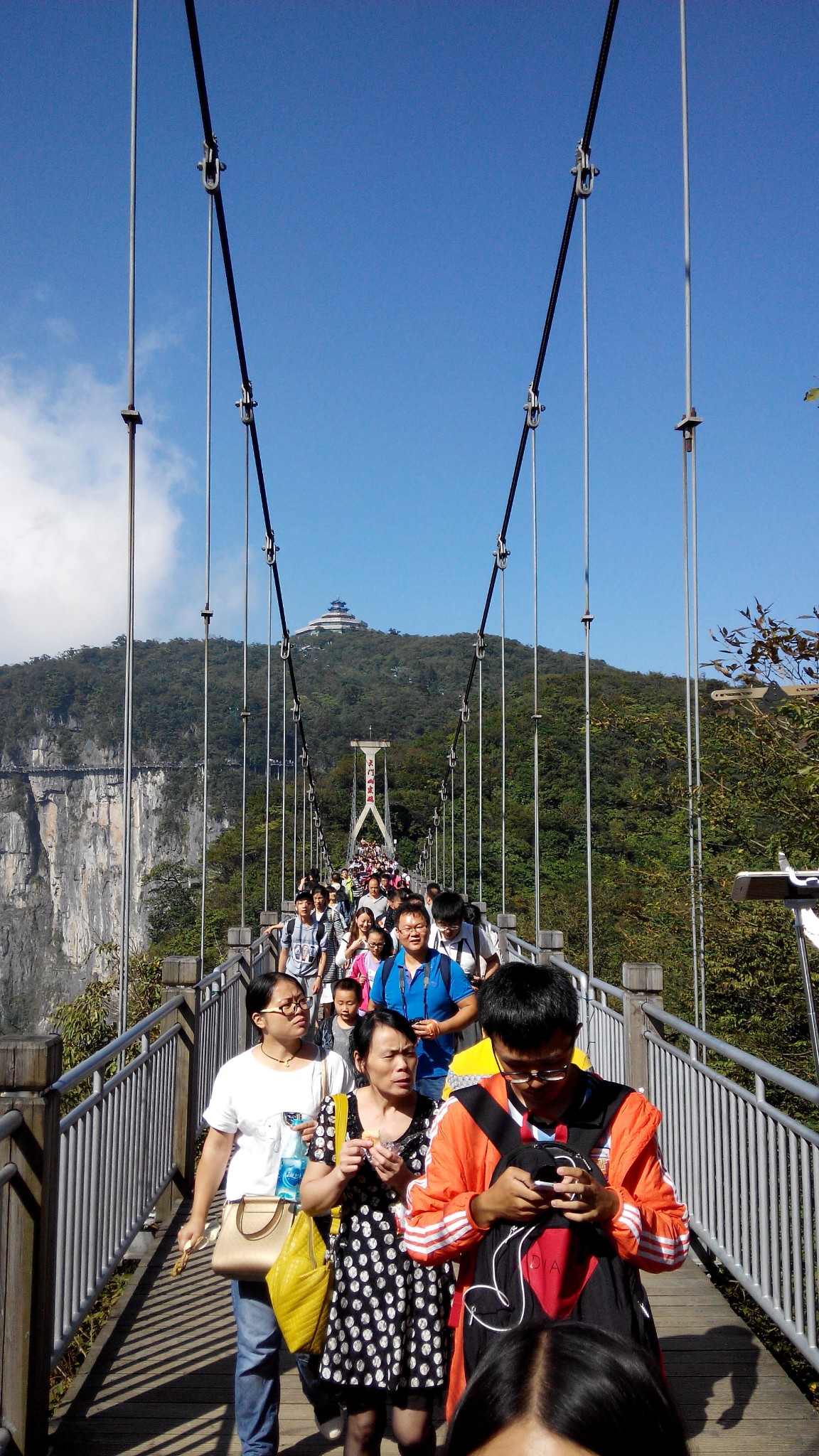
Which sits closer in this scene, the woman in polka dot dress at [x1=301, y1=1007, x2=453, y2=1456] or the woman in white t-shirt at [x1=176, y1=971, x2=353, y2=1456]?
the woman in polka dot dress at [x1=301, y1=1007, x2=453, y2=1456]

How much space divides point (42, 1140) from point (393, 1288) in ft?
2.58

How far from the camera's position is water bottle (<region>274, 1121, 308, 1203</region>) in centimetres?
244

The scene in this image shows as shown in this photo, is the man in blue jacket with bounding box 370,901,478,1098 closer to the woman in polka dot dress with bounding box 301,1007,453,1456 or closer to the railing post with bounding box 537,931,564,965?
the woman in polka dot dress with bounding box 301,1007,453,1456

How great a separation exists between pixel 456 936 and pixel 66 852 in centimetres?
7739

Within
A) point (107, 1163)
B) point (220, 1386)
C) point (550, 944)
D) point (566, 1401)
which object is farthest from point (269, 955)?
point (566, 1401)

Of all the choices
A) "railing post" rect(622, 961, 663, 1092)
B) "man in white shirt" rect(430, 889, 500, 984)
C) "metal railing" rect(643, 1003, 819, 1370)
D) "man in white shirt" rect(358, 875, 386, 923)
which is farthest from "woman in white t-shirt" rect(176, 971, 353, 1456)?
"man in white shirt" rect(358, 875, 386, 923)

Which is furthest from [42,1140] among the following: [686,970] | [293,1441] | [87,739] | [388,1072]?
[87,739]

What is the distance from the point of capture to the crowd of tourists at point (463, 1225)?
681 millimetres

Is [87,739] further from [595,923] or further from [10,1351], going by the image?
[10,1351]

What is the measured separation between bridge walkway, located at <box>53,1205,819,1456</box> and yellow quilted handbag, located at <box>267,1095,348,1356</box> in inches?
26.5

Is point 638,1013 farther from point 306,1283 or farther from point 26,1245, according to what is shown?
point 26,1245

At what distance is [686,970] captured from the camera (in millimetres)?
13172

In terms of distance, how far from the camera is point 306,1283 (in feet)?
7.04

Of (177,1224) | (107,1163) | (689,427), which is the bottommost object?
(177,1224)
